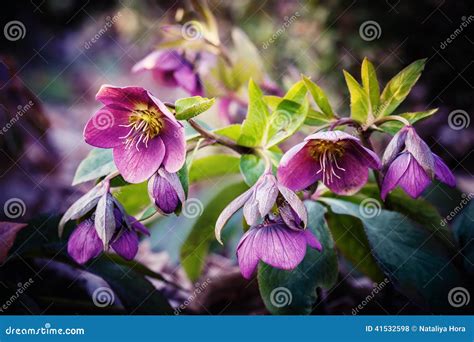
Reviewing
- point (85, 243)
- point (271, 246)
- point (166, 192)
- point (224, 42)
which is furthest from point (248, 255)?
point (224, 42)

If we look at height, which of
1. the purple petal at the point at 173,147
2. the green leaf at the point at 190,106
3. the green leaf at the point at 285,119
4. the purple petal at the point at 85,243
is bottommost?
the purple petal at the point at 85,243

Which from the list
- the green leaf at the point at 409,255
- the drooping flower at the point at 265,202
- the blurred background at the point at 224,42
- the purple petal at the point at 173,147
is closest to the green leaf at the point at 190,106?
the purple petal at the point at 173,147

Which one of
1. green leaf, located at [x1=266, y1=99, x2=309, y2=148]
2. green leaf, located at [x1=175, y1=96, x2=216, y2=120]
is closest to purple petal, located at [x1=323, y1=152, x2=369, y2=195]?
green leaf, located at [x1=266, y1=99, x2=309, y2=148]

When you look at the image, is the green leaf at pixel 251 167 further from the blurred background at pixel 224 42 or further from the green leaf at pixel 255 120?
the blurred background at pixel 224 42

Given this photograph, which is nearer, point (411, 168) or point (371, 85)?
point (411, 168)

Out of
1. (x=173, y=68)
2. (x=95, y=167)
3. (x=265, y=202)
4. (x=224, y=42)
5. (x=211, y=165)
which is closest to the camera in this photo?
(x=265, y=202)

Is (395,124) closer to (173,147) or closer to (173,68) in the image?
(173,147)
